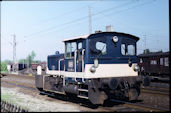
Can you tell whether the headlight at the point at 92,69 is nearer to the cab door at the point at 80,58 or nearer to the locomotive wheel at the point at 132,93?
the cab door at the point at 80,58

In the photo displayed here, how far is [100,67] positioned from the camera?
28.1 feet

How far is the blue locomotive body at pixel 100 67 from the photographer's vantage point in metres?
8.24

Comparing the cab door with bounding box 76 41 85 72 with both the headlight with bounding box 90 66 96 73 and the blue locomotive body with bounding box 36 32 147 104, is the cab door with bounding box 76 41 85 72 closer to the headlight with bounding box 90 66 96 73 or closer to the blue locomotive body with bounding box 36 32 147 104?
the blue locomotive body with bounding box 36 32 147 104

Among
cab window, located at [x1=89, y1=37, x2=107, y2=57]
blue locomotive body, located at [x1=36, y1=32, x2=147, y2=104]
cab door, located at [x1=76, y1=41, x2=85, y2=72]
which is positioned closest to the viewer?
blue locomotive body, located at [x1=36, y1=32, x2=147, y2=104]

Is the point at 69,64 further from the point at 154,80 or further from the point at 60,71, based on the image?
the point at 154,80

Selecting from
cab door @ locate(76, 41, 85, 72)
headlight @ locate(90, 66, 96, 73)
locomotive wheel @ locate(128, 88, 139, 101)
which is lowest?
locomotive wheel @ locate(128, 88, 139, 101)

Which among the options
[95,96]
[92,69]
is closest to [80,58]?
[92,69]

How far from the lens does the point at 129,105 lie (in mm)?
8812

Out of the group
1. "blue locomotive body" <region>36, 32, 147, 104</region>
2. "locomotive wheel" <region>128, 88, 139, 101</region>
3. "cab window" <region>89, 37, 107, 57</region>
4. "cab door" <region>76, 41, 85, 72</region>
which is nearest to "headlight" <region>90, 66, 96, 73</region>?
"blue locomotive body" <region>36, 32, 147, 104</region>

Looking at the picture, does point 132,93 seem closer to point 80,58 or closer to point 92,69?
point 92,69

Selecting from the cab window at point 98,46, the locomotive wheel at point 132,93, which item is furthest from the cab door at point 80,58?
the locomotive wheel at point 132,93

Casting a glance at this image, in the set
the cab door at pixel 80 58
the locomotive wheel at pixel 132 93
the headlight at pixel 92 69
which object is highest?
the cab door at pixel 80 58

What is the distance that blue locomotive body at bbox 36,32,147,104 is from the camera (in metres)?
8.24

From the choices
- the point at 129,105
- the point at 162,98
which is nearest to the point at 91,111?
the point at 129,105
